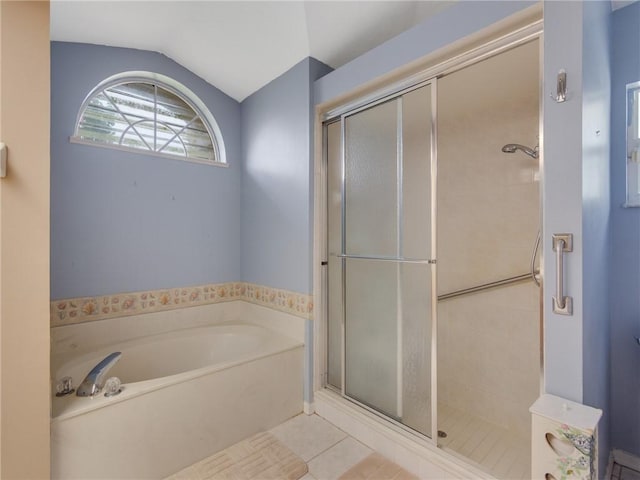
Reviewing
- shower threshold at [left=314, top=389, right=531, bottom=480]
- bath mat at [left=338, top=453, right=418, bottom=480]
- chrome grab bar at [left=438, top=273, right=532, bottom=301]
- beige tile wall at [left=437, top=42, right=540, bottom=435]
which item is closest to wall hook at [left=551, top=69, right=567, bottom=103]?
beige tile wall at [left=437, top=42, right=540, bottom=435]

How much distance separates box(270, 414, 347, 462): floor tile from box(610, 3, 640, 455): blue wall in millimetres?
1551

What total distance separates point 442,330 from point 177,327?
6.84 feet

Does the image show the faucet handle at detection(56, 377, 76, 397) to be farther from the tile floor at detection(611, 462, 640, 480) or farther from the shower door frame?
the tile floor at detection(611, 462, 640, 480)

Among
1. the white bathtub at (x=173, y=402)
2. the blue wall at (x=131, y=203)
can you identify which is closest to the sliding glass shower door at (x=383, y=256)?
the white bathtub at (x=173, y=402)

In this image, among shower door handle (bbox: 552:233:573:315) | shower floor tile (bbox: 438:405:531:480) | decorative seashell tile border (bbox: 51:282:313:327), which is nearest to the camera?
shower door handle (bbox: 552:233:573:315)

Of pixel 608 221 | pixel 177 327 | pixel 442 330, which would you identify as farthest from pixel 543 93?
pixel 177 327

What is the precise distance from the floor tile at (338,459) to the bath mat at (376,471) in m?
0.04

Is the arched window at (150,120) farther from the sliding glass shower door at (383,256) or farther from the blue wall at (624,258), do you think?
the blue wall at (624,258)

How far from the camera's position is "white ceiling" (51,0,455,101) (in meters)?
1.89

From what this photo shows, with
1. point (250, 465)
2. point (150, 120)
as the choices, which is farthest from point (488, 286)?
point (150, 120)

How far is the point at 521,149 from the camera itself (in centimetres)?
201

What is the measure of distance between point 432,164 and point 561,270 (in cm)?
77

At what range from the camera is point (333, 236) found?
89.0 inches

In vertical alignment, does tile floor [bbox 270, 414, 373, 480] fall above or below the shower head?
below
